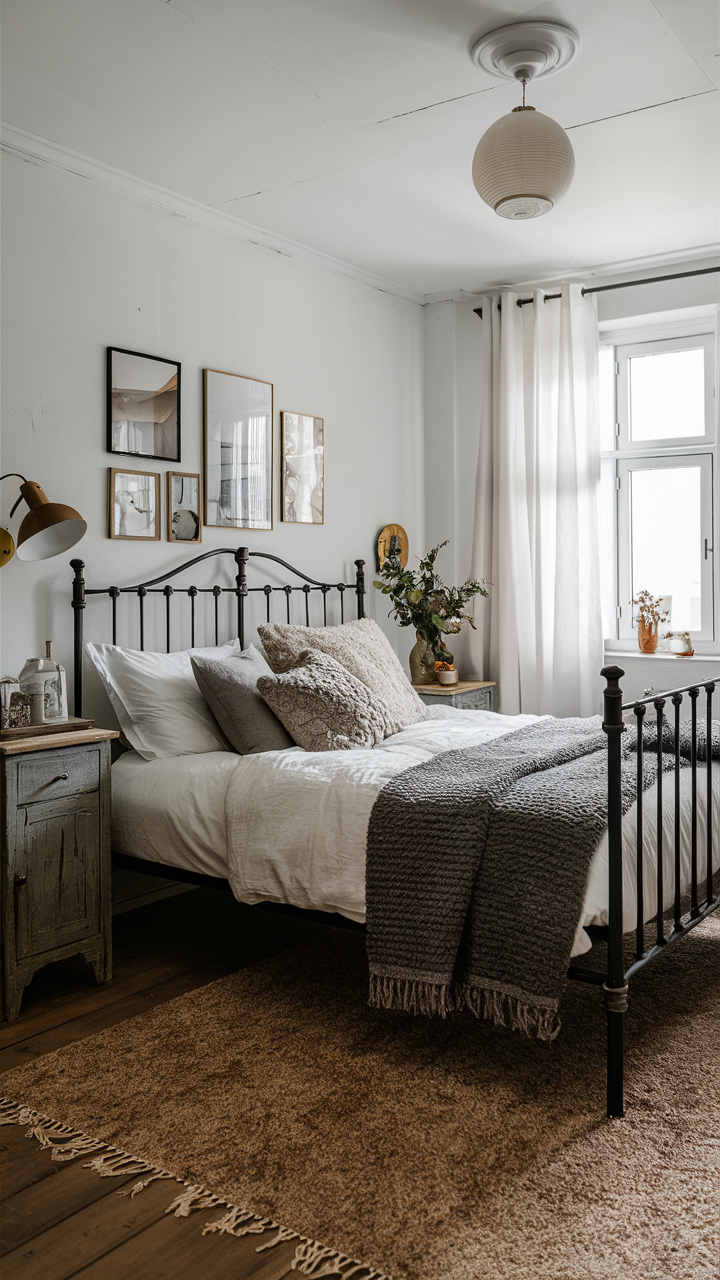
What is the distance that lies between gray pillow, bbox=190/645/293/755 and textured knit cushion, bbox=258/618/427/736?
26 cm

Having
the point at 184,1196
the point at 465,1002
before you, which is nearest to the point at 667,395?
the point at 465,1002

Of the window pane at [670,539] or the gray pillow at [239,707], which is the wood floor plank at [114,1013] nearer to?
the gray pillow at [239,707]

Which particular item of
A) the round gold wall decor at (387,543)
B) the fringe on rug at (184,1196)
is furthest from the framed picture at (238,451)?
the fringe on rug at (184,1196)

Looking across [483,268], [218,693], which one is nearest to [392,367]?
[483,268]

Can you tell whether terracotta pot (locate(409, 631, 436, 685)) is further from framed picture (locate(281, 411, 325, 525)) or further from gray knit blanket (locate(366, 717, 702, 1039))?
gray knit blanket (locate(366, 717, 702, 1039))

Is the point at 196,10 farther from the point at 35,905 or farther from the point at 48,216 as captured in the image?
the point at 35,905

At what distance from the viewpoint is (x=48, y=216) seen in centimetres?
304

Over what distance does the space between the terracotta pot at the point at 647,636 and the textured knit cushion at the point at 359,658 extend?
143 cm

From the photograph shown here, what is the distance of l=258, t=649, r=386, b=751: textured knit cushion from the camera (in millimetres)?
2938

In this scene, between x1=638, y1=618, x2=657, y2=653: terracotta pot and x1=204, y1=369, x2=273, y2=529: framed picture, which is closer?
x1=204, y1=369, x2=273, y2=529: framed picture

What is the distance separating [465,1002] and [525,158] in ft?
7.11

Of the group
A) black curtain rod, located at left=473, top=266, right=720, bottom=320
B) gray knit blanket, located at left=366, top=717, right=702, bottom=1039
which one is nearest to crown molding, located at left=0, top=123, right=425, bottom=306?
black curtain rod, located at left=473, top=266, right=720, bottom=320

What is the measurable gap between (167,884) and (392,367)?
2750 mm

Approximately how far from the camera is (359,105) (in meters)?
2.84
